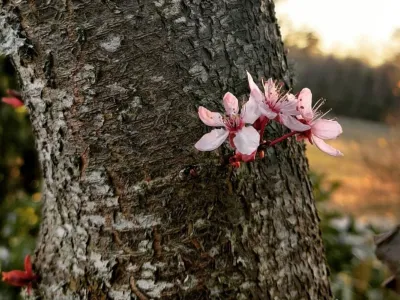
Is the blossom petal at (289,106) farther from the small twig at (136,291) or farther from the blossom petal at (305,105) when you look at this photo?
the small twig at (136,291)

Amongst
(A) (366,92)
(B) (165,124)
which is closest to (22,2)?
(B) (165,124)

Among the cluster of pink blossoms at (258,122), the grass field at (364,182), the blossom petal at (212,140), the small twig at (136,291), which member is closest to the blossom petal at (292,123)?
the cluster of pink blossoms at (258,122)

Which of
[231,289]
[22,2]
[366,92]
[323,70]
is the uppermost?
[323,70]

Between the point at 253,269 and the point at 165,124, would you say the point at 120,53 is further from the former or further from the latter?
the point at 253,269

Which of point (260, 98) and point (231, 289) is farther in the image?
point (231, 289)

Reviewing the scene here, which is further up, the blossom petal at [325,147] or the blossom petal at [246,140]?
the blossom petal at [246,140]

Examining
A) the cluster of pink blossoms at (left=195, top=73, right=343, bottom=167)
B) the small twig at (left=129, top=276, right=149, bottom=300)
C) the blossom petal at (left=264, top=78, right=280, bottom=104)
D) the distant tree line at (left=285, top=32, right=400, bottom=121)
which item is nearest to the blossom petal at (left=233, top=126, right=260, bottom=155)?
the cluster of pink blossoms at (left=195, top=73, right=343, bottom=167)

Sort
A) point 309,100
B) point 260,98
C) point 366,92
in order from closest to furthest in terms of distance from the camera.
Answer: point 260,98 → point 309,100 → point 366,92

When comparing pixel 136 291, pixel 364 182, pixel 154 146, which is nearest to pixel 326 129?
pixel 154 146
